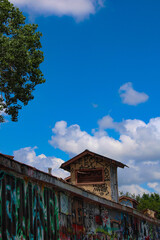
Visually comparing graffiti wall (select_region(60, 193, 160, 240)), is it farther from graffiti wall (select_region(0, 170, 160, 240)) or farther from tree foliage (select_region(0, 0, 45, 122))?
tree foliage (select_region(0, 0, 45, 122))

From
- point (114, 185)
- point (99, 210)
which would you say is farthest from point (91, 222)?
point (114, 185)

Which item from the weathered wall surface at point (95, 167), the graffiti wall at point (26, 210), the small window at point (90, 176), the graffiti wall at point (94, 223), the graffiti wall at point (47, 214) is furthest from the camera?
the small window at point (90, 176)

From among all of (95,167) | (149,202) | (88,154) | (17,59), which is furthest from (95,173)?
(149,202)

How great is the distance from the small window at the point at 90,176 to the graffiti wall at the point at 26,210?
18.3 meters

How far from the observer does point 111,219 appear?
1905 centimetres

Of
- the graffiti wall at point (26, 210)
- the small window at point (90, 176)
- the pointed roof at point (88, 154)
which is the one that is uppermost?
the pointed roof at point (88, 154)

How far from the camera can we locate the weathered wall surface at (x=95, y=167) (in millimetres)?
29484

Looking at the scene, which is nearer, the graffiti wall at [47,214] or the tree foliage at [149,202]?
the graffiti wall at [47,214]

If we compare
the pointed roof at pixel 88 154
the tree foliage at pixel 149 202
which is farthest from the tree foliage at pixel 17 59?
the tree foliage at pixel 149 202

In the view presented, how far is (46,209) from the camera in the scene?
36.8 feet

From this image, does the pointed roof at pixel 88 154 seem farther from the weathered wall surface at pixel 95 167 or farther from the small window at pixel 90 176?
the small window at pixel 90 176

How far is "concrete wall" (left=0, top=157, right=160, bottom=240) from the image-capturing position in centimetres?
894

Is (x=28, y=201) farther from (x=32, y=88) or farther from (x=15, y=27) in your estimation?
(x=15, y=27)

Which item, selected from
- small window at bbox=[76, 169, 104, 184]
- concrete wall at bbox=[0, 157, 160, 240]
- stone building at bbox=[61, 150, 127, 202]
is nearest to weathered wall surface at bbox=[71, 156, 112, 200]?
stone building at bbox=[61, 150, 127, 202]
